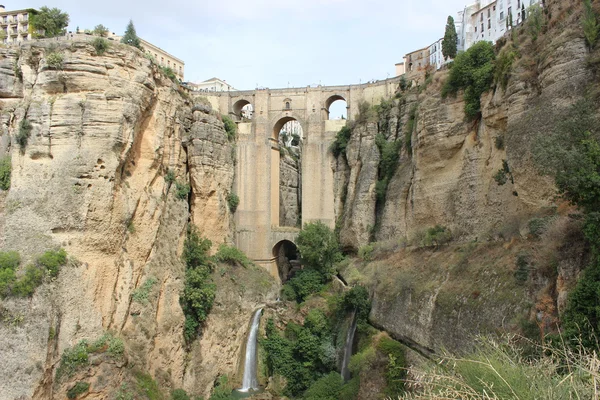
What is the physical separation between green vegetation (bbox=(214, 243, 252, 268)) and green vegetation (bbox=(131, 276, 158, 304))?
18.4ft

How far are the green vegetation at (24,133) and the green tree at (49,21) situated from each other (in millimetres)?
10661

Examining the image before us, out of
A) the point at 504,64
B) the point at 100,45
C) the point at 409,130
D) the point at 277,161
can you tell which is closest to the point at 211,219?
the point at 277,161

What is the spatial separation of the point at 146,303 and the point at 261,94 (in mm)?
16830

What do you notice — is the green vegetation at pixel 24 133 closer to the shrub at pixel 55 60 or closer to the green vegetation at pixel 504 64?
the shrub at pixel 55 60

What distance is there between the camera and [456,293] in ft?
42.0

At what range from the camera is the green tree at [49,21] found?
2620 centimetres

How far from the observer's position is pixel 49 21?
1030 inches

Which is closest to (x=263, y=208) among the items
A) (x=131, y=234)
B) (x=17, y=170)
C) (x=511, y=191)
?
(x=131, y=234)

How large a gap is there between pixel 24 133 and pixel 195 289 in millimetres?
10470

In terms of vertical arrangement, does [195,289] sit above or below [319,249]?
below

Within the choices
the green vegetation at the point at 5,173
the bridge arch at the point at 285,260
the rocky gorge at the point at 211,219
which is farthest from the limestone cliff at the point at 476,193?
the green vegetation at the point at 5,173

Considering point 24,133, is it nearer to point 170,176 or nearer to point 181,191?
point 170,176

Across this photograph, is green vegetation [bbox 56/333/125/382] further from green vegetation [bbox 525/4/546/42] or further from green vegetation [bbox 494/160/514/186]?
green vegetation [bbox 525/4/546/42]

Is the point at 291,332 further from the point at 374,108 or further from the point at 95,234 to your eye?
the point at 374,108
